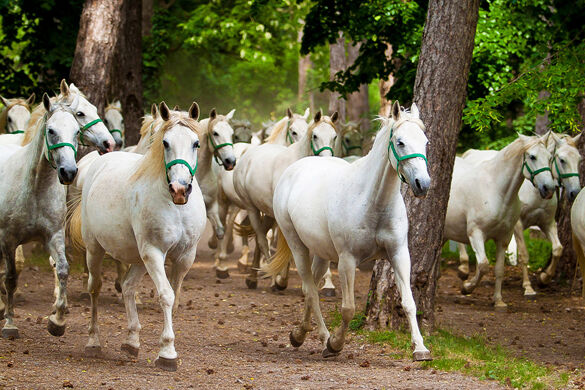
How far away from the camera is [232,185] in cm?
1526

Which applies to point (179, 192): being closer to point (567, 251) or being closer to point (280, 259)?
point (280, 259)

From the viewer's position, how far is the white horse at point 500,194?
38.0 feet

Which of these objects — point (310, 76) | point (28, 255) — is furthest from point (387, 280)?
point (310, 76)

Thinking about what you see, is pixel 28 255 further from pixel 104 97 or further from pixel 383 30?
pixel 383 30

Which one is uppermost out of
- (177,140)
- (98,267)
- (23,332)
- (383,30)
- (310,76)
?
(310,76)

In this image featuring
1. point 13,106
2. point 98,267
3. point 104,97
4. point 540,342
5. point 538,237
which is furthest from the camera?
point 538,237

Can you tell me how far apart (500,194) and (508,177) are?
0.84ft

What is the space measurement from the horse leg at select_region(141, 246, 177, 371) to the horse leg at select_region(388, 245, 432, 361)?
6.39ft

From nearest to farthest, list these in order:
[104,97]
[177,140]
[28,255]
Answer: [177,140] → [104,97] → [28,255]

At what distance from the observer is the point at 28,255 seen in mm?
16234

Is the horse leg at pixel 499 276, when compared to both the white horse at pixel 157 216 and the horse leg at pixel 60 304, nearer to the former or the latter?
the white horse at pixel 157 216

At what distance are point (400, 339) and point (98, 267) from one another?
10.1 feet

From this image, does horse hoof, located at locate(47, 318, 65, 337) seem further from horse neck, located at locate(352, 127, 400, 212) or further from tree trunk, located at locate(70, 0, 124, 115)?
tree trunk, located at locate(70, 0, 124, 115)

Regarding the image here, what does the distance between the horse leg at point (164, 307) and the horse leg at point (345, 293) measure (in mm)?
1513
